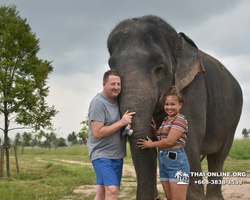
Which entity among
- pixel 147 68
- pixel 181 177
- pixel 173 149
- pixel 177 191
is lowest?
pixel 177 191

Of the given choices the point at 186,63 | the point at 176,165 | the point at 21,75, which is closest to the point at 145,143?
the point at 176,165

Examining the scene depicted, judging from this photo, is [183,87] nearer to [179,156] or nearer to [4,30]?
[179,156]

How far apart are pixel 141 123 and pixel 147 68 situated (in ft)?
2.23

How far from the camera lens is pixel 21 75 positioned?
36.7ft

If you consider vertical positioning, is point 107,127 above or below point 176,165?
above

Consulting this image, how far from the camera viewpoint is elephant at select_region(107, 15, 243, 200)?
3.12 meters

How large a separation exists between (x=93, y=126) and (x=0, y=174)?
825 cm

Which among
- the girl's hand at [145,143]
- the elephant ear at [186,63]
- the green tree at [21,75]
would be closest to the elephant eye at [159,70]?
the elephant ear at [186,63]

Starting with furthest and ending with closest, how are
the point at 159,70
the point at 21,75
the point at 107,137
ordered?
the point at 21,75 < the point at 159,70 < the point at 107,137

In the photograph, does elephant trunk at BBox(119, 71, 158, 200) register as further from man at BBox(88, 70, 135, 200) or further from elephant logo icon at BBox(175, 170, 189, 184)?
elephant logo icon at BBox(175, 170, 189, 184)

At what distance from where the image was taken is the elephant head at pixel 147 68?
3088 mm

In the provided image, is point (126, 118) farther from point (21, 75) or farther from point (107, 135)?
point (21, 75)

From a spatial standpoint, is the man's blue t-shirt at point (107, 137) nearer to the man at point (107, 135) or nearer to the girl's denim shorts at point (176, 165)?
the man at point (107, 135)

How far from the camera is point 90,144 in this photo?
324 centimetres
